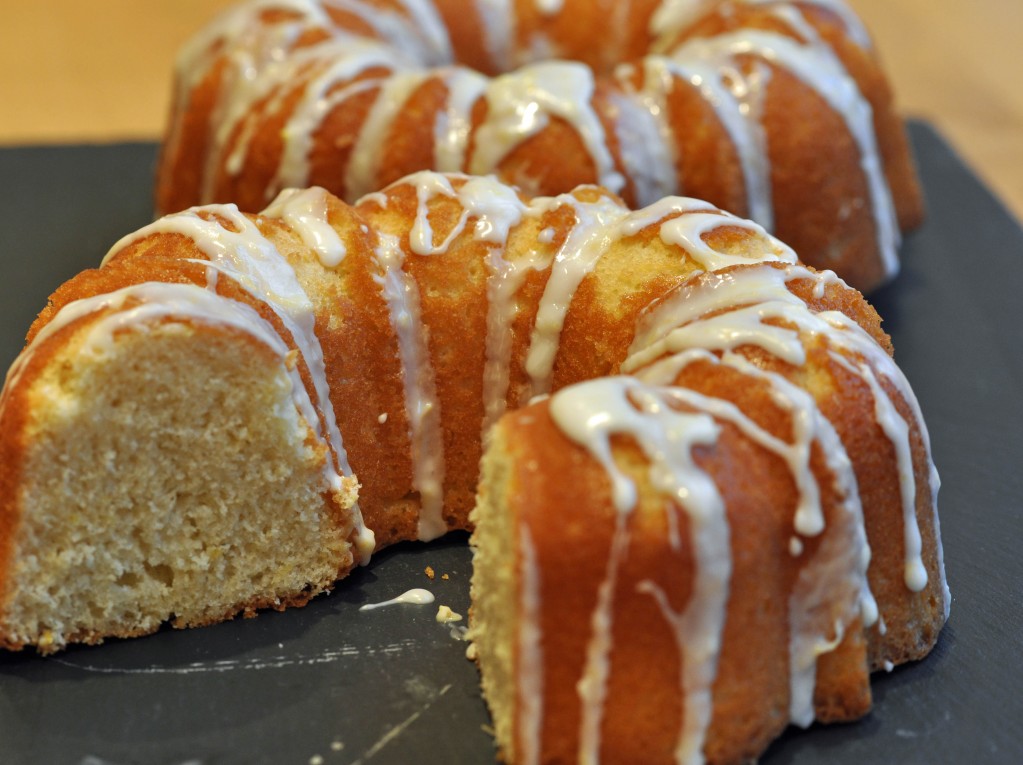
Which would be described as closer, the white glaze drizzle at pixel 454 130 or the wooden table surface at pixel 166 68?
the white glaze drizzle at pixel 454 130

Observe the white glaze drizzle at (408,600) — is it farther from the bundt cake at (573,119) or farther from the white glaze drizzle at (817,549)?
the bundt cake at (573,119)

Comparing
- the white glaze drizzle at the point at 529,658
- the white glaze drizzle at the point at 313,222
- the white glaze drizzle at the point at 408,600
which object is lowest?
the white glaze drizzle at the point at 408,600

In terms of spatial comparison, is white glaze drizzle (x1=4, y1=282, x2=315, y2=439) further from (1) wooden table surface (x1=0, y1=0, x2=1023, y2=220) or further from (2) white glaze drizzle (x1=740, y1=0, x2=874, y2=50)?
(1) wooden table surface (x1=0, y1=0, x2=1023, y2=220)

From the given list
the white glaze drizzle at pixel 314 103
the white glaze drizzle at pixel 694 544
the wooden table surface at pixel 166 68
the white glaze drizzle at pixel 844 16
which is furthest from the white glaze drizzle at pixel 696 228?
the wooden table surface at pixel 166 68

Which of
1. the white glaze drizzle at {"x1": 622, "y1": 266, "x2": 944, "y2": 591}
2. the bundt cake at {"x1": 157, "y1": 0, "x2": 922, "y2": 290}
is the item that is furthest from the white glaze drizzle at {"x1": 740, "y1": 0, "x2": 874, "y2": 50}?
the white glaze drizzle at {"x1": 622, "y1": 266, "x2": 944, "y2": 591}

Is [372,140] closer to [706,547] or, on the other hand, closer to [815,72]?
[815,72]

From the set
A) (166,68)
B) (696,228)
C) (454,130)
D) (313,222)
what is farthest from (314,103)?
(166,68)

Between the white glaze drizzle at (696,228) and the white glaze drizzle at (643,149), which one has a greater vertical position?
the white glaze drizzle at (696,228)
